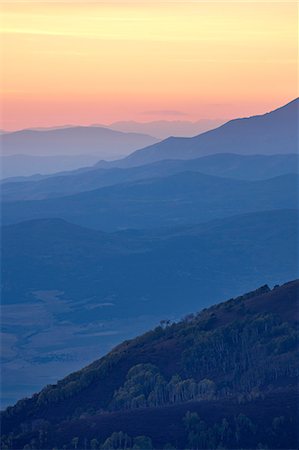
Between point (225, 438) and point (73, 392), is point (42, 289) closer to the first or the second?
point (73, 392)

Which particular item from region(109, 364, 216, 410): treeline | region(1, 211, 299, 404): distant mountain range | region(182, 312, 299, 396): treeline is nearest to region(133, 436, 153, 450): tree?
region(109, 364, 216, 410): treeline

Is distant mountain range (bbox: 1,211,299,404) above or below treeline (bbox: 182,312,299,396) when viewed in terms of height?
above

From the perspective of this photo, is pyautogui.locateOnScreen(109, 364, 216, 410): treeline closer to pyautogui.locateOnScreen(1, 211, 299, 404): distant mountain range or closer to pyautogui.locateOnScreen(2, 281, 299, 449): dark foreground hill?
pyautogui.locateOnScreen(2, 281, 299, 449): dark foreground hill

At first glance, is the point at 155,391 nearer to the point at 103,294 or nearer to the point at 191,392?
the point at 191,392

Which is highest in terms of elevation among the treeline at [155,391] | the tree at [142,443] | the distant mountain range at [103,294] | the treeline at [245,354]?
the distant mountain range at [103,294]

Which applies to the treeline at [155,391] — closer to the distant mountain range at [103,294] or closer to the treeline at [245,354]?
the treeline at [245,354]

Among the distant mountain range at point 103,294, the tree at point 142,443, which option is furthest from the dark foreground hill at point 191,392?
the distant mountain range at point 103,294

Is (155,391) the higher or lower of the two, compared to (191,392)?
higher

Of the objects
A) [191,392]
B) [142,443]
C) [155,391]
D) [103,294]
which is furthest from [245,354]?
[103,294]

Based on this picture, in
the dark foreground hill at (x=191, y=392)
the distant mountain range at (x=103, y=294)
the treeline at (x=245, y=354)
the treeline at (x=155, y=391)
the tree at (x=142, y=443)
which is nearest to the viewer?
the tree at (x=142, y=443)
